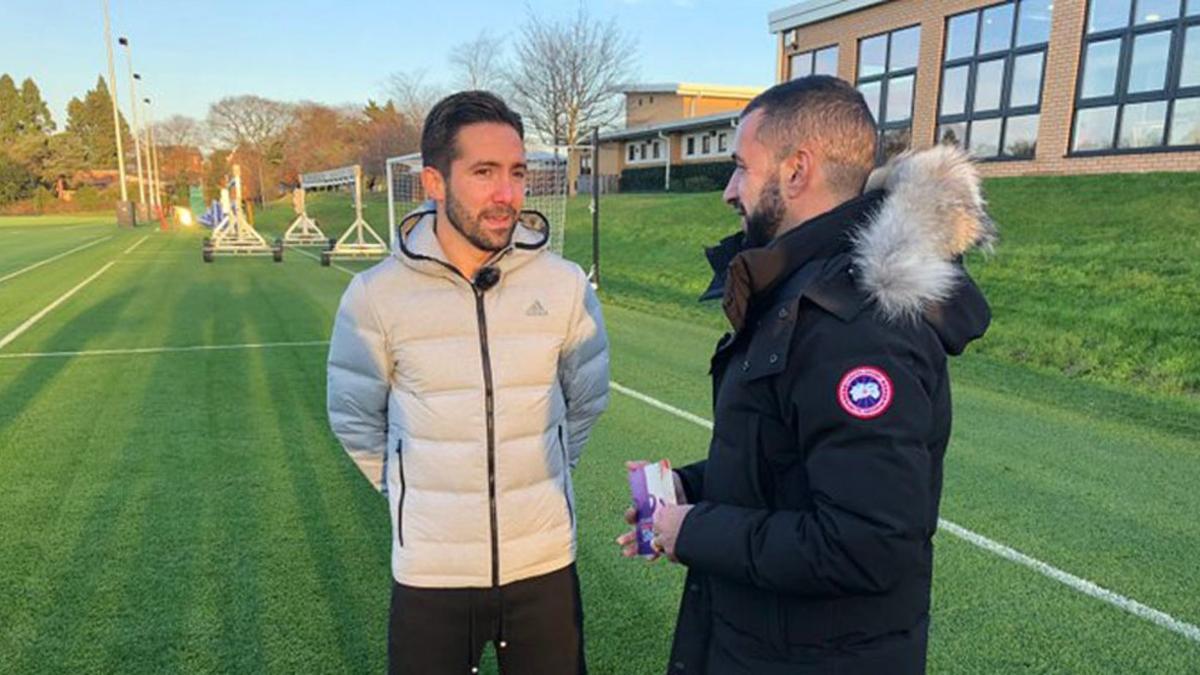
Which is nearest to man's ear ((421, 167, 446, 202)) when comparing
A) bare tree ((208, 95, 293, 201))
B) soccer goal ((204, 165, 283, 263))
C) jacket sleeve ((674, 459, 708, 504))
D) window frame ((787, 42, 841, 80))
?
jacket sleeve ((674, 459, 708, 504))

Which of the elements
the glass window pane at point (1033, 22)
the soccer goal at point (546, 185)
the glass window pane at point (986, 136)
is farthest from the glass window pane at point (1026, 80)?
the soccer goal at point (546, 185)

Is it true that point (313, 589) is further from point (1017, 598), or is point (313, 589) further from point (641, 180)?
point (641, 180)

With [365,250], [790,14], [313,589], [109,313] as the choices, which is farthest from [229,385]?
[790,14]

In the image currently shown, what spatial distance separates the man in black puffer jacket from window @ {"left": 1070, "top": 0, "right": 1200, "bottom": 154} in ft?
50.4

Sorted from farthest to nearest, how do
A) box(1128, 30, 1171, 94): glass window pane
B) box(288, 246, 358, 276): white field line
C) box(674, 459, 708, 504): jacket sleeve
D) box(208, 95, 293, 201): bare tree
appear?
box(208, 95, 293, 201): bare tree < box(288, 246, 358, 276): white field line < box(1128, 30, 1171, 94): glass window pane < box(674, 459, 708, 504): jacket sleeve

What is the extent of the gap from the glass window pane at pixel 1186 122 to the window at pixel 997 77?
2776 mm

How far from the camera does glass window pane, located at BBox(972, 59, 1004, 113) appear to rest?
54.9 feet

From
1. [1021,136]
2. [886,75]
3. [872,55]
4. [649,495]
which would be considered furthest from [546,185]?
[649,495]

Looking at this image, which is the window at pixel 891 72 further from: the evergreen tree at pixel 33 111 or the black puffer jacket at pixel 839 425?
the evergreen tree at pixel 33 111

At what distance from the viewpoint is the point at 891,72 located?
19.8 meters

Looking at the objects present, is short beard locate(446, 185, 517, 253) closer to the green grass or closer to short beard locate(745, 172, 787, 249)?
short beard locate(745, 172, 787, 249)

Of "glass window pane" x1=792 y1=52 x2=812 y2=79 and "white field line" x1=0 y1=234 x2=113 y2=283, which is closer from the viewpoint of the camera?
"white field line" x1=0 y1=234 x2=113 y2=283

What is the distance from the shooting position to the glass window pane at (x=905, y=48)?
62.2ft

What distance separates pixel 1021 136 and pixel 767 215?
17653mm
